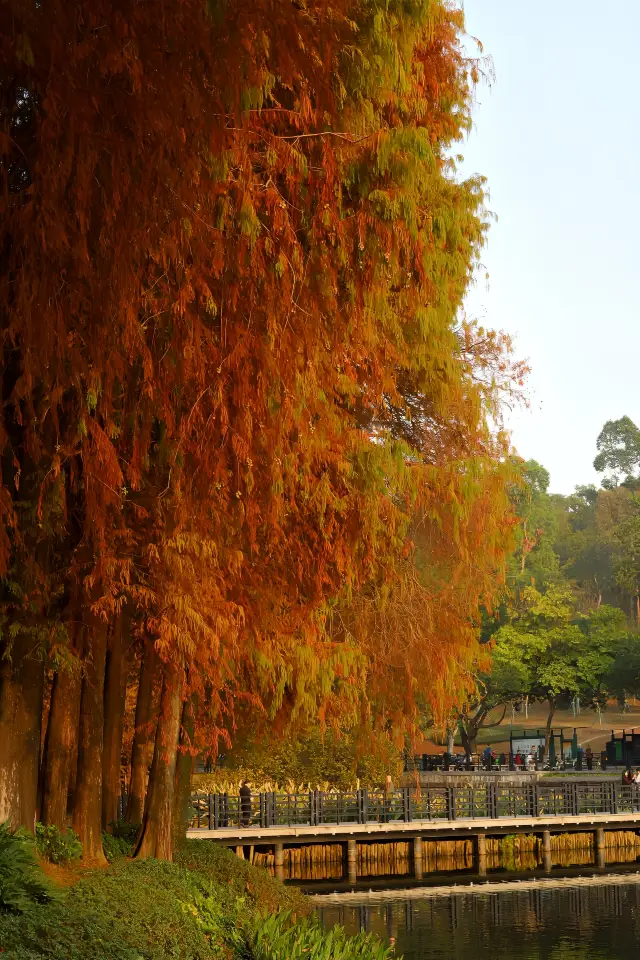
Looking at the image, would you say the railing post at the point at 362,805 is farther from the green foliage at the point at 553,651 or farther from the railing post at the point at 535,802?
the green foliage at the point at 553,651

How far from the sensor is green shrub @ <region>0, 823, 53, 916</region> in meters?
12.6

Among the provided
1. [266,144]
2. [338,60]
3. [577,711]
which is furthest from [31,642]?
[577,711]

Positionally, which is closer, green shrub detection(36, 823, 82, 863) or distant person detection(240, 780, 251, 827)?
green shrub detection(36, 823, 82, 863)

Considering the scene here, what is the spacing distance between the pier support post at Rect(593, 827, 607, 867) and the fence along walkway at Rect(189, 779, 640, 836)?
1.93ft

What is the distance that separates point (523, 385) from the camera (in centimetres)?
2270

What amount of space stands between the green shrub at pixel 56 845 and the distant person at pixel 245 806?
14951mm

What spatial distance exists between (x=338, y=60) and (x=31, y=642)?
779 centimetres

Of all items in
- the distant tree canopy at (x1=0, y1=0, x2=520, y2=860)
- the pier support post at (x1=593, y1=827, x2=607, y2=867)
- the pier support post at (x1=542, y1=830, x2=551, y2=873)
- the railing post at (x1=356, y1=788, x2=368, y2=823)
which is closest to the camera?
the distant tree canopy at (x1=0, y1=0, x2=520, y2=860)

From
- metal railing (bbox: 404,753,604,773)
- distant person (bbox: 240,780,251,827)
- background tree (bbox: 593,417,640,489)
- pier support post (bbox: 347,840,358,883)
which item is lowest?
pier support post (bbox: 347,840,358,883)

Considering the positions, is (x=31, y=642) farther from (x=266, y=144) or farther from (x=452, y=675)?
(x=452, y=675)

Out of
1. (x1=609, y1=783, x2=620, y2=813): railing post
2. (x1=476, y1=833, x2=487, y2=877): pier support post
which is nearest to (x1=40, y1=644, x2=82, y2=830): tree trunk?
(x1=476, y1=833, x2=487, y2=877): pier support post

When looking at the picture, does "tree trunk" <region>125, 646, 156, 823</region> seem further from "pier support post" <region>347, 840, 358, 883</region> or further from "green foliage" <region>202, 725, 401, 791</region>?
"green foliage" <region>202, 725, 401, 791</region>

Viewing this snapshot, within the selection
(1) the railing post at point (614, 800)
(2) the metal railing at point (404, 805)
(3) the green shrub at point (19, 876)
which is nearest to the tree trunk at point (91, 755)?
(3) the green shrub at point (19, 876)

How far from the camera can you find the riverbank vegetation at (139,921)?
1217 cm
